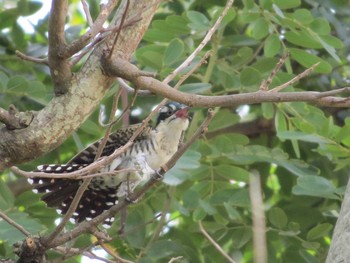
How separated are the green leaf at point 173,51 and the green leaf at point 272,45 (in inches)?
21.4

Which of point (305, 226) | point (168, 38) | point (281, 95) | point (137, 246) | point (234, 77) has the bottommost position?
point (305, 226)

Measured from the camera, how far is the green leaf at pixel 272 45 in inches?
154

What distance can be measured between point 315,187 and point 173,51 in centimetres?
76

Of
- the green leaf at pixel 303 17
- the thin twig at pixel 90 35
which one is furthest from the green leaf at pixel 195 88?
the thin twig at pixel 90 35

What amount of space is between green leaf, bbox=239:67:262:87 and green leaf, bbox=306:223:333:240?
0.67m

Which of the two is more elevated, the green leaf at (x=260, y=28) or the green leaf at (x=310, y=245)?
the green leaf at (x=260, y=28)

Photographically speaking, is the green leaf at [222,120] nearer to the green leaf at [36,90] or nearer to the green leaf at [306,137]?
the green leaf at [306,137]

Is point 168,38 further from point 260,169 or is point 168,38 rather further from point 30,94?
point 260,169

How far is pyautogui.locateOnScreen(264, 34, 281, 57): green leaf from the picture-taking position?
3924mm

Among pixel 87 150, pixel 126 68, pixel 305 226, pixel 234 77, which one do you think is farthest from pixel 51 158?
pixel 126 68

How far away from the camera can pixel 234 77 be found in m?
4.02

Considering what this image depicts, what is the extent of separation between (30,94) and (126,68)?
1.32 m

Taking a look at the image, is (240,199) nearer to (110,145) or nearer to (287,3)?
(110,145)

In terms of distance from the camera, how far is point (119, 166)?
3.91 meters
